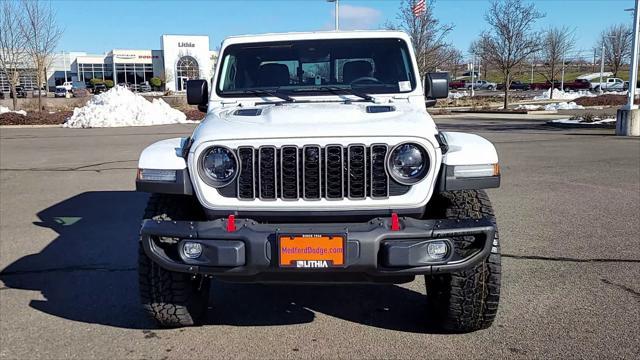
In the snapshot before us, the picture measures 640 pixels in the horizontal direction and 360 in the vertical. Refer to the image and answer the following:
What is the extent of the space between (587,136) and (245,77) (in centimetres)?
1374

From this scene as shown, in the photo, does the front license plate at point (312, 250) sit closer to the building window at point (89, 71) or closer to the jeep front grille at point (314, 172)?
the jeep front grille at point (314, 172)

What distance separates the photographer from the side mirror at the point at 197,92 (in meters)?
4.73

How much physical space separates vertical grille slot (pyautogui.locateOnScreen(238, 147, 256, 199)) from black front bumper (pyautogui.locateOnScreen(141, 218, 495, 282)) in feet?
0.62

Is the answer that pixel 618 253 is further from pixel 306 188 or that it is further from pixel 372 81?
pixel 306 188

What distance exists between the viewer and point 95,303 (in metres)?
4.30

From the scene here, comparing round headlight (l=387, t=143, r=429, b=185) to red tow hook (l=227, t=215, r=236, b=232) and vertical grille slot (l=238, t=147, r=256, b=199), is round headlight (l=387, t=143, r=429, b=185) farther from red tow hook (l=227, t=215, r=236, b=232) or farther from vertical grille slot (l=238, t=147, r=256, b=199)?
red tow hook (l=227, t=215, r=236, b=232)

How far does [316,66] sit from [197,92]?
3.33 ft

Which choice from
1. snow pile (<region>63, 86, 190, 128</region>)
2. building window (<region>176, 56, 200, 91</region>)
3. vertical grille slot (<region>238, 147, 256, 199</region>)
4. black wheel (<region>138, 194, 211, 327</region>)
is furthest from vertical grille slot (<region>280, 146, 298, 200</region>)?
building window (<region>176, 56, 200, 91</region>)

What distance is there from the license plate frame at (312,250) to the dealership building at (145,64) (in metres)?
69.4

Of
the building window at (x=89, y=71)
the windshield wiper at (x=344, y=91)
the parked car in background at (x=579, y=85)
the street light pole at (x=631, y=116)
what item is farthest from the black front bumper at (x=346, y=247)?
the building window at (x=89, y=71)

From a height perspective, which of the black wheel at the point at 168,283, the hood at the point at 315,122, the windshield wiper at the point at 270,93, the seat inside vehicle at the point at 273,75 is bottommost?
the black wheel at the point at 168,283

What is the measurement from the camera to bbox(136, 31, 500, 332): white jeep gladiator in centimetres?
308

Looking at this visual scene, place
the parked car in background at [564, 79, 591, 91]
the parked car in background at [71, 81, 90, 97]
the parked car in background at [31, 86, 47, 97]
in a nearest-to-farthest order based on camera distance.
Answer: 1. the parked car in background at [31, 86, 47, 97]
2. the parked car in background at [71, 81, 90, 97]
3. the parked car in background at [564, 79, 591, 91]

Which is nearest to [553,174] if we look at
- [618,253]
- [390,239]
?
[618,253]
